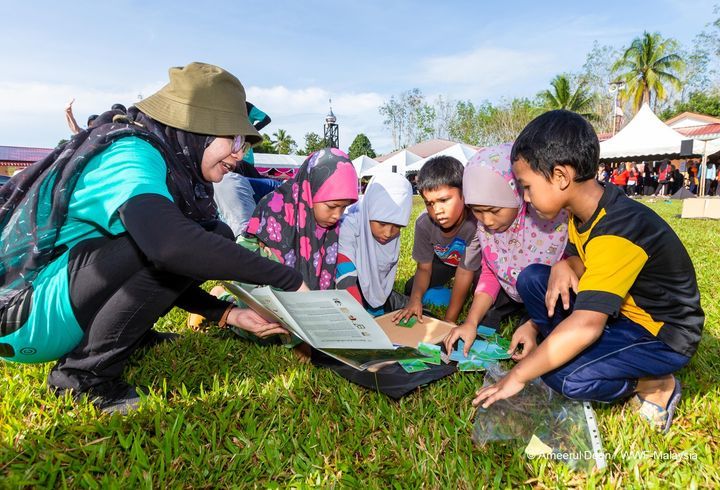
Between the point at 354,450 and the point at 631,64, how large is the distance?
40.9 metres

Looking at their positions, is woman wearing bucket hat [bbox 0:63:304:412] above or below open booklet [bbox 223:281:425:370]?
above

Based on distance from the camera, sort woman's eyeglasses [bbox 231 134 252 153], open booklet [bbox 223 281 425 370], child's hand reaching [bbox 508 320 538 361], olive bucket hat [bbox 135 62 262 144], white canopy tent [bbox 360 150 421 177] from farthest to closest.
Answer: white canopy tent [bbox 360 150 421 177], child's hand reaching [bbox 508 320 538 361], woman's eyeglasses [bbox 231 134 252 153], olive bucket hat [bbox 135 62 262 144], open booklet [bbox 223 281 425 370]

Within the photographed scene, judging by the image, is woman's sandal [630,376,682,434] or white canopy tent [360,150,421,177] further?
white canopy tent [360,150,421,177]

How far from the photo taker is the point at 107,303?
5.17ft

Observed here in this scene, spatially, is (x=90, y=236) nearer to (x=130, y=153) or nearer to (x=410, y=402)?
(x=130, y=153)

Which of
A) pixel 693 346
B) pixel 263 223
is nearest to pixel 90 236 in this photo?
pixel 263 223

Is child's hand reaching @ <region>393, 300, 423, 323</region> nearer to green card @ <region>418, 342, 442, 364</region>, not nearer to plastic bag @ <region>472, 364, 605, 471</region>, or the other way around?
green card @ <region>418, 342, 442, 364</region>

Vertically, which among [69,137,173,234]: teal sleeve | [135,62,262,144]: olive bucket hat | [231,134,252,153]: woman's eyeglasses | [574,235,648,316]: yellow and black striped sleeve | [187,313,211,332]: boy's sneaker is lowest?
[187,313,211,332]: boy's sneaker

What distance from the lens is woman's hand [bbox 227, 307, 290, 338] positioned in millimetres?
1842

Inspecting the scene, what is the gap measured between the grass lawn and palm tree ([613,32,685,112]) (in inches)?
1520

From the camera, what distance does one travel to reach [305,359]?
82.2 inches

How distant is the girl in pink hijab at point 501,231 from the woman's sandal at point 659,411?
51cm

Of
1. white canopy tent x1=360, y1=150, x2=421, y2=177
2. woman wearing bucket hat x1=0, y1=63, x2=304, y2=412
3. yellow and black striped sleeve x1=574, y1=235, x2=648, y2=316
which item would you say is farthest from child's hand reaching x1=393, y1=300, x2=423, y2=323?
white canopy tent x1=360, y1=150, x2=421, y2=177

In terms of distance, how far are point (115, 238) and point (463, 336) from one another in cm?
148
